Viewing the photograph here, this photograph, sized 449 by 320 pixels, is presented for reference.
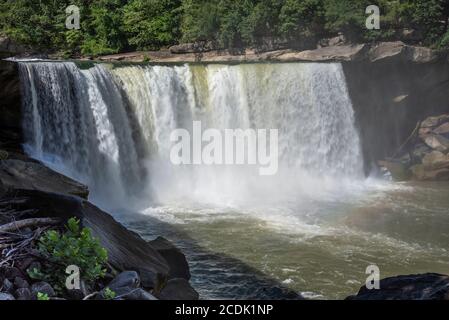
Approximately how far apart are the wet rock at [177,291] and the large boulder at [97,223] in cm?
29

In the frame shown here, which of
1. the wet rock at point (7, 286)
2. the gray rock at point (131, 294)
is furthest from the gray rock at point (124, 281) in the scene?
the wet rock at point (7, 286)

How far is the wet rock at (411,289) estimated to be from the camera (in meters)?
5.60

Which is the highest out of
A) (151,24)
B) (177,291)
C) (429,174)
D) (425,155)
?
(151,24)

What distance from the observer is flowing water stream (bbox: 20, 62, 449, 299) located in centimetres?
995

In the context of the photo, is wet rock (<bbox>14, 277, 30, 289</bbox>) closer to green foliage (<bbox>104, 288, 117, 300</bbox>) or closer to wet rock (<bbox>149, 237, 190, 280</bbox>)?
green foliage (<bbox>104, 288, 117, 300</bbox>)

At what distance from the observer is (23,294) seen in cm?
435

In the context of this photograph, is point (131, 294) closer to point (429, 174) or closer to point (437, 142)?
point (429, 174)

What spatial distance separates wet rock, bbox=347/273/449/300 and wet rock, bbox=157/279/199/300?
7.84 feet

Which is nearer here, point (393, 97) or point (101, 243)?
point (101, 243)

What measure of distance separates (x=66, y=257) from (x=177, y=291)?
2.61 m

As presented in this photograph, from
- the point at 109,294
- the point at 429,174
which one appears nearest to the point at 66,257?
the point at 109,294

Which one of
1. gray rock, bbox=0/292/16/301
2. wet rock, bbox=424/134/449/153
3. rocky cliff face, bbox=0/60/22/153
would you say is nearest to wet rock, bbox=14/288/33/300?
gray rock, bbox=0/292/16/301

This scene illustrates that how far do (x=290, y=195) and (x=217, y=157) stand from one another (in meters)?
2.89
